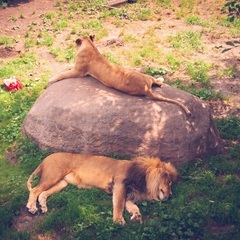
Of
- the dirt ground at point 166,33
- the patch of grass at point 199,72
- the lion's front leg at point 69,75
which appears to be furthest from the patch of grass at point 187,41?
the lion's front leg at point 69,75

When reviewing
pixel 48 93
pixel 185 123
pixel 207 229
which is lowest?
pixel 207 229

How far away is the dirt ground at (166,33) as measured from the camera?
29.1 feet

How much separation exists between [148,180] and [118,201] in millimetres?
546

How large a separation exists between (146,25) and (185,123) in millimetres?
6749

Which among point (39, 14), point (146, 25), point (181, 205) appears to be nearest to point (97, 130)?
point (181, 205)

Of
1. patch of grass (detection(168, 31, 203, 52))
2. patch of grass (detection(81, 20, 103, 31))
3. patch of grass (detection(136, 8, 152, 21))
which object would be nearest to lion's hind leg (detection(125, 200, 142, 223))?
patch of grass (detection(168, 31, 203, 52))

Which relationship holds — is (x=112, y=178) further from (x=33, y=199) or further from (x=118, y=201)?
(x=33, y=199)

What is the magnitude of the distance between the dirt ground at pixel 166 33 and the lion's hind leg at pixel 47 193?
7.8 inches

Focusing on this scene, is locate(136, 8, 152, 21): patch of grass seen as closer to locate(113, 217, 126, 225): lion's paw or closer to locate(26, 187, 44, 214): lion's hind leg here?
locate(26, 187, 44, 214): lion's hind leg

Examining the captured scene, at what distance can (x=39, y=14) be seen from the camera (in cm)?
1360

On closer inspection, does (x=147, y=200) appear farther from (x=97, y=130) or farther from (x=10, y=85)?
(x=10, y=85)

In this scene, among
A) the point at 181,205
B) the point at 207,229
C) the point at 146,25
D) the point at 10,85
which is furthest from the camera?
the point at 146,25

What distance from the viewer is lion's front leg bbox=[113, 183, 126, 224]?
18.9 ft

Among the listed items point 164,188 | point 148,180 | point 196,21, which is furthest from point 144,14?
point 164,188
